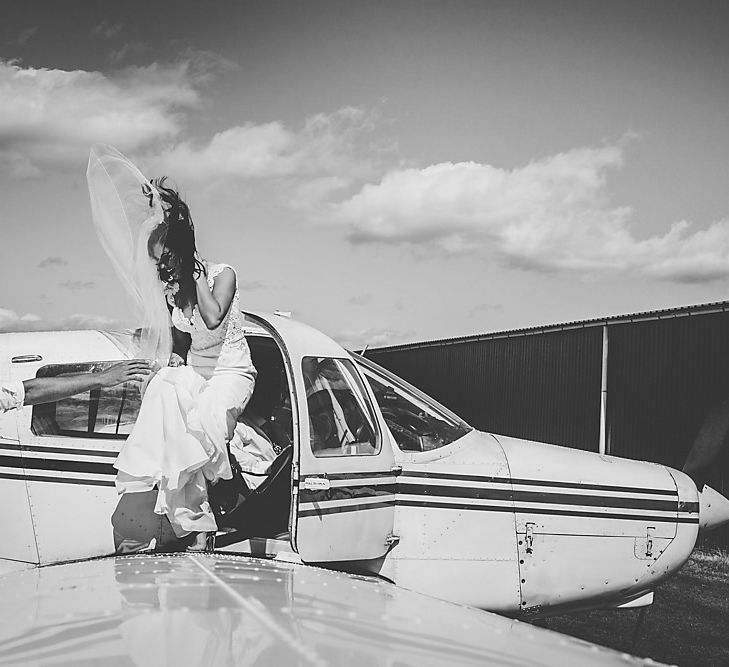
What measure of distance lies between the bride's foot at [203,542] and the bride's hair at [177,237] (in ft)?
4.59

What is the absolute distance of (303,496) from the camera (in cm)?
428

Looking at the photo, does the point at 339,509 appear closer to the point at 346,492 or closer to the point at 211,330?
the point at 346,492

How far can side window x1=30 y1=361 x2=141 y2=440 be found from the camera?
4148 mm

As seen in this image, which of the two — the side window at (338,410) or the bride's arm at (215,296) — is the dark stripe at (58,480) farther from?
the side window at (338,410)

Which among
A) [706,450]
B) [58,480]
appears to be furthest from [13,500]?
[706,450]

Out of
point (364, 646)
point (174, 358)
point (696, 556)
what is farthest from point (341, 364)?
point (696, 556)

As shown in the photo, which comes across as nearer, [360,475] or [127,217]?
[127,217]

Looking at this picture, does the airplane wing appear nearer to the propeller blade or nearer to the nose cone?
the nose cone

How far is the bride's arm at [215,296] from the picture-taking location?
421 centimetres

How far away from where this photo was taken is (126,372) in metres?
4.21

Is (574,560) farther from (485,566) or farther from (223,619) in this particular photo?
(223,619)

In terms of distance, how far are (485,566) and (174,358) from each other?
91.0 inches

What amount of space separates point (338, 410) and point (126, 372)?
1.28 metres

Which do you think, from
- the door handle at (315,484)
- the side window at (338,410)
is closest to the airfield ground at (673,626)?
the side window at (338,410)
